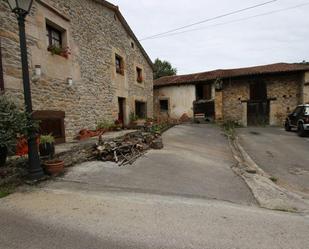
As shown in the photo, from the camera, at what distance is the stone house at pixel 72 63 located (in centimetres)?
584

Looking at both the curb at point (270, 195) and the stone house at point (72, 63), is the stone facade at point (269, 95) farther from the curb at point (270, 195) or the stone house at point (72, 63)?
the curb at point (270, 195)

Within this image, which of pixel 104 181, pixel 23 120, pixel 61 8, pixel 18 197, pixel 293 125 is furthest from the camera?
pixel 293 125

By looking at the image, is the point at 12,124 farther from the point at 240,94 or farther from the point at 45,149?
the point at 240,94

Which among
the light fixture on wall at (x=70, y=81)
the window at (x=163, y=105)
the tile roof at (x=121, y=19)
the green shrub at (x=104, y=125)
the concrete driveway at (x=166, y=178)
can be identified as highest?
the tile roof at (x=121, y=19)

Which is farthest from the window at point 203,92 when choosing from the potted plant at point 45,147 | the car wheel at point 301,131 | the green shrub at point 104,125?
the potted plant at point 45,147

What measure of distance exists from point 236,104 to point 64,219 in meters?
17.4

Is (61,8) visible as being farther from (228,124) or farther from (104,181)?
(228,124)

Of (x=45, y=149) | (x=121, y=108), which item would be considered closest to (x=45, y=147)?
(x=45, y=149)

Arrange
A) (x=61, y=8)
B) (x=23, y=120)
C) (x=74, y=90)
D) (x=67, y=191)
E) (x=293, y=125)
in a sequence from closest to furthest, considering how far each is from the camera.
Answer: (x=67, y=191), (x=23, y=120), (x=61, y=8), (x=74, y=90), (x=293, y=125)

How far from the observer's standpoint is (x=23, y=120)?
394cm

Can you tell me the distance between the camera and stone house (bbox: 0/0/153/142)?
19.2ft

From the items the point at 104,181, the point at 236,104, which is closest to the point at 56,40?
the point at 104,181

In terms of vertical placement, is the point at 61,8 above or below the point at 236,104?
above

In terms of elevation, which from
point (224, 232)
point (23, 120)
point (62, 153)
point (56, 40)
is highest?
point (56, 40)
